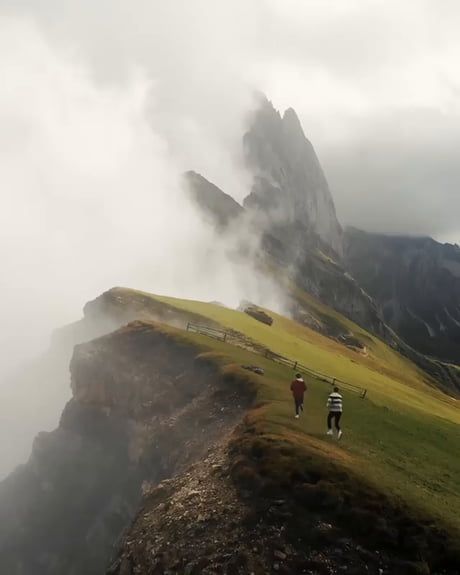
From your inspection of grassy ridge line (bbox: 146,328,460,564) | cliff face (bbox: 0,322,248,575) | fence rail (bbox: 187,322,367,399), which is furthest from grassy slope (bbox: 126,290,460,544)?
cliff face (bbox: 0,322,248,575)

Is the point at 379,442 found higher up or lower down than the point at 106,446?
higher up

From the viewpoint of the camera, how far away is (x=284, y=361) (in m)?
67.4

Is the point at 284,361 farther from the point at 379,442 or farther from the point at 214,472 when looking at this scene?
the point at 214,472

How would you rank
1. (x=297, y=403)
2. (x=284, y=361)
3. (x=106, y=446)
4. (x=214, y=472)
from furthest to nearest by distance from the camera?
(x=284, y=361)
(x=106, y=446)
(x=297, y=403)
(x=214, y=472)

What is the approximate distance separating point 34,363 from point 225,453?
96646 millimetres

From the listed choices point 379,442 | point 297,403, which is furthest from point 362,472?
point 297,403

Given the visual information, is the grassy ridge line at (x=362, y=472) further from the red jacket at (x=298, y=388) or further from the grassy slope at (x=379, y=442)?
the red jacket at (x=298, y=388)

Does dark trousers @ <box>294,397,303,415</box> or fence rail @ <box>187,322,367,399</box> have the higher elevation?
fence rail @ <box>187,322,367,399</box>

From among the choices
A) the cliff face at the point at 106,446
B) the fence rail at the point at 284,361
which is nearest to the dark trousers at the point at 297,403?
the cliff face at the point at 106,446

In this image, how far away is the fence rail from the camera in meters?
62.5

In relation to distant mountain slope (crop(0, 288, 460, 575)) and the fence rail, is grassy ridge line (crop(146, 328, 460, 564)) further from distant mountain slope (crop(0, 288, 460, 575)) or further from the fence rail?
the fence rail

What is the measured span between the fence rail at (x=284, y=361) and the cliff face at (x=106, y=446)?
346 inches

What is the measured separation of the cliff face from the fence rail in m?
8.80

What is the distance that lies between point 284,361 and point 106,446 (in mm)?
23501
